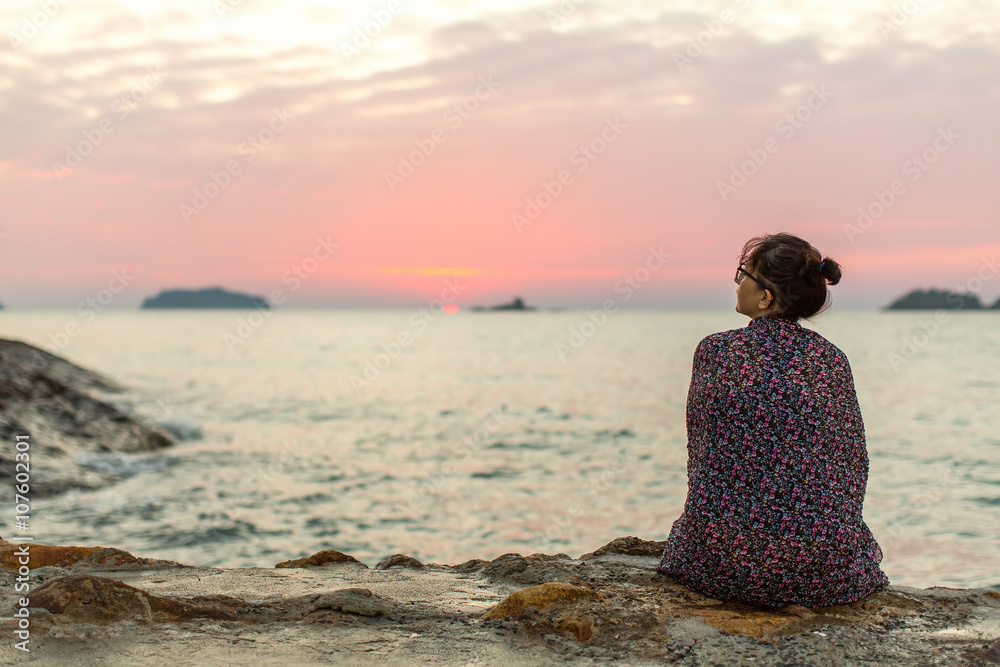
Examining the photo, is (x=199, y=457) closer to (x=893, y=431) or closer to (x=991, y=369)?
(x=893, y=431)

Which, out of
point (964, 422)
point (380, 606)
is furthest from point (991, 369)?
point (380, 606)

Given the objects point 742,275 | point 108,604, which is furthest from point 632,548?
point 108,604

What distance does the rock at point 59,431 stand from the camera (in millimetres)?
12789

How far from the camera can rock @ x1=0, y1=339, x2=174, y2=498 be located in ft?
42.0

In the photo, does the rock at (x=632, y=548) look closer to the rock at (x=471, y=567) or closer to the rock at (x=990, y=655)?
the rock at (x=471, y=567)

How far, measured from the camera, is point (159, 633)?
373 cm

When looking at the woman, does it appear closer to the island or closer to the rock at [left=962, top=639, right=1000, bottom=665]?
the island

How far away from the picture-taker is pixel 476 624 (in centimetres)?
400

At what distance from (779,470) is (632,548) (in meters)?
1.84

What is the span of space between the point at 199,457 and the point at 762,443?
15507 mm

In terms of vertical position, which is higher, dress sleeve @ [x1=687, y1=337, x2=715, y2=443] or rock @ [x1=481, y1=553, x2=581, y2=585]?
dress sleeve @ [x1=687, y1=337, x2=715, y2=443]

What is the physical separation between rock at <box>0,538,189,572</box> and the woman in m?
3.53

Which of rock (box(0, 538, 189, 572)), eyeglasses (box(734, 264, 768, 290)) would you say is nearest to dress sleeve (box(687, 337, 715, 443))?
eyeglasses (box(734, 264, 768, 290))

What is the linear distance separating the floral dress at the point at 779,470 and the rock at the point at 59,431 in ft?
37.1
